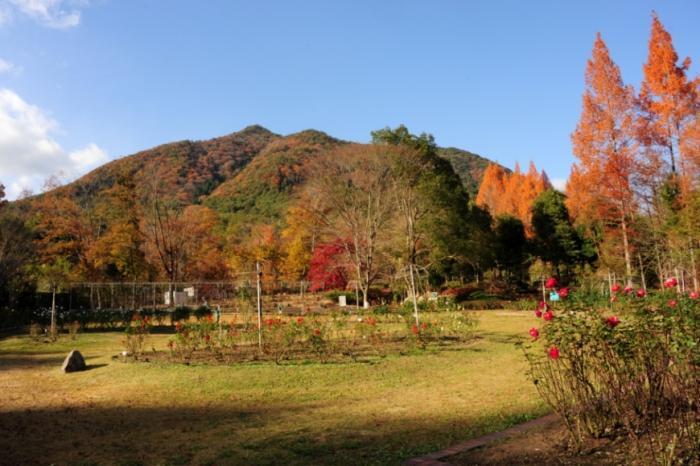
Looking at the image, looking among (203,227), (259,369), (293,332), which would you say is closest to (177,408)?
(259,369)

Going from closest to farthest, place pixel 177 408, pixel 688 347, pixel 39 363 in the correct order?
pixel 688 347, pixel 177 408, pixel 39 363

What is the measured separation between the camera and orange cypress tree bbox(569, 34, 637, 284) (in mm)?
23625

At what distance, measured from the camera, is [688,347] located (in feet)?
11.3

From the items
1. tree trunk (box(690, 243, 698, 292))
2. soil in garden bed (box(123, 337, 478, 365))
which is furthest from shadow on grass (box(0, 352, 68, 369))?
tree trunk (box(690, 243, 698, 292))

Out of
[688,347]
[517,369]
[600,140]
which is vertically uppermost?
[600,140]

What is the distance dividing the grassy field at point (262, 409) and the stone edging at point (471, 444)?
25cm

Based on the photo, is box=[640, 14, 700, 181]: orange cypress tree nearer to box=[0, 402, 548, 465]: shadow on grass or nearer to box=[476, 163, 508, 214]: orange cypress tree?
box=[0, 402, 548, 465]: shadow on grass

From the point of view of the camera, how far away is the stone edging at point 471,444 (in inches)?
149

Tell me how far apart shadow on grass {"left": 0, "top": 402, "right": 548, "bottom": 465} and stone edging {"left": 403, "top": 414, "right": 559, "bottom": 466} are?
0.21m

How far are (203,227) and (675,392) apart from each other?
111 ft

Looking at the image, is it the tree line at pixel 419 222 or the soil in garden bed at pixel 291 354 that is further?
the tree line at pixel 419 222

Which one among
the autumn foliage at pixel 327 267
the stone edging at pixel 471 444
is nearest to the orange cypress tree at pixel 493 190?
the autumn foliage at pixel 327 267

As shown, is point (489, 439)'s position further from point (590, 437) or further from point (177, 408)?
point (177, 408)

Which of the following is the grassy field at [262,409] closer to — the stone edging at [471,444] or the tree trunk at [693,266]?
the stone edging at [471,444]
